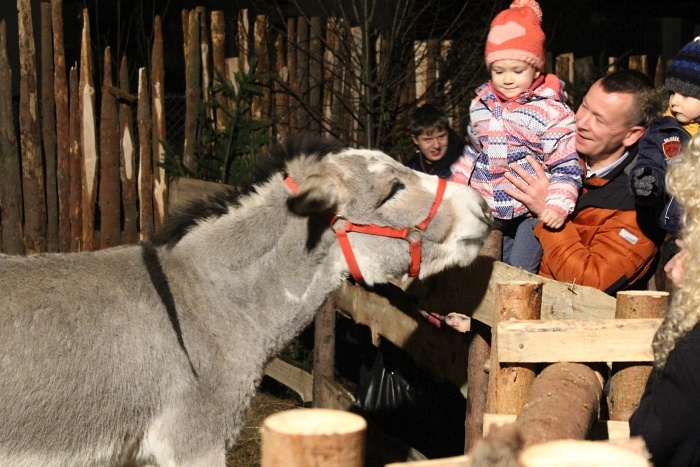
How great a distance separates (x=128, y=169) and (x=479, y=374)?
5651 mm

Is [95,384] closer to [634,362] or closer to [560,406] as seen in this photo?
[560,406]

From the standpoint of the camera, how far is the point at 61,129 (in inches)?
324

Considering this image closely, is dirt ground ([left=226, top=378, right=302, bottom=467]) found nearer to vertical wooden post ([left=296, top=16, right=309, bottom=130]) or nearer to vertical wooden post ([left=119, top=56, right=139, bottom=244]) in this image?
vertical wooden post ([left=119, top=56, right=139, bottom=244])

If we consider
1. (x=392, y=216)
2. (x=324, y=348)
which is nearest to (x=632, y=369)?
(x=392, y=216)

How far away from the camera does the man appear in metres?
3.52

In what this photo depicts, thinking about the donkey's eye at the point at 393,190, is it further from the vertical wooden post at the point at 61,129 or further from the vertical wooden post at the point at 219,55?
the vertical wooden post at the point at 61,129

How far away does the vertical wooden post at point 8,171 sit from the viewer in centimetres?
827

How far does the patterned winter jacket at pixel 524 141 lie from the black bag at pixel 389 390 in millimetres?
1674

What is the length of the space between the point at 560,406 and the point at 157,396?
5.97ft

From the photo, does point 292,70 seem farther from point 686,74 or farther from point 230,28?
point 686,74

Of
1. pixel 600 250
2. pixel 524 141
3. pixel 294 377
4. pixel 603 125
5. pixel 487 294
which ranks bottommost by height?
pixel 294 377

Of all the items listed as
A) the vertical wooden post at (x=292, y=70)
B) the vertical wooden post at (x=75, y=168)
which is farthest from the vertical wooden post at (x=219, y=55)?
the vertical wooden post at (x=75, y=168)

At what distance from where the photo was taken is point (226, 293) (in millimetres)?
3477

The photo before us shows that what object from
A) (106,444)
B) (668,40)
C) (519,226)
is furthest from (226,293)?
(668,40)
